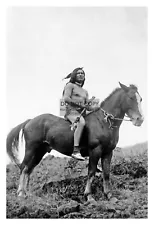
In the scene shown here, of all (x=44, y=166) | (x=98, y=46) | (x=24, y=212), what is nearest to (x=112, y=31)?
(x=98, y=46)

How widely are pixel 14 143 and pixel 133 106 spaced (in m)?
1.16

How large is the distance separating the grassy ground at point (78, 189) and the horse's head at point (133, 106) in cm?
32

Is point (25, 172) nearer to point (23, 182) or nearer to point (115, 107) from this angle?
point (23, 182)

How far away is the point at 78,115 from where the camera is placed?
4.05 metres

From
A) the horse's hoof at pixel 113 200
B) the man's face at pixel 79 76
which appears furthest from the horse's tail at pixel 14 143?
the horse's hoof at pixel 113 200

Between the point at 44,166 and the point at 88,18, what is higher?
the point at 88,18

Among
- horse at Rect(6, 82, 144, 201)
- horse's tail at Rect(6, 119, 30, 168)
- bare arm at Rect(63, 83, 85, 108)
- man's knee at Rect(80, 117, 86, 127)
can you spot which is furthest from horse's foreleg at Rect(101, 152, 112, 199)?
horse's tail at Rect(6, 119, 30, 168)

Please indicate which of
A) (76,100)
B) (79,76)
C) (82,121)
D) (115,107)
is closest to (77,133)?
(82,121)

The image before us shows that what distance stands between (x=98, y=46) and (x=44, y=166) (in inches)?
49.8

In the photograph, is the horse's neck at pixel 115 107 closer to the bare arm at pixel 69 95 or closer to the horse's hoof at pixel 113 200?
the bare arm at pixel 69 95

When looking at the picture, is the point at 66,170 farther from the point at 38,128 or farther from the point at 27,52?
the point at 27,52

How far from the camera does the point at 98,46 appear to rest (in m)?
4.32

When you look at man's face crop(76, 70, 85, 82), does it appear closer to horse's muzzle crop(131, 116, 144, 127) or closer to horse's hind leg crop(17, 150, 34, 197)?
horse's muzzle crop(131, 116, 144, 127)

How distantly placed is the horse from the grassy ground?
9cm
